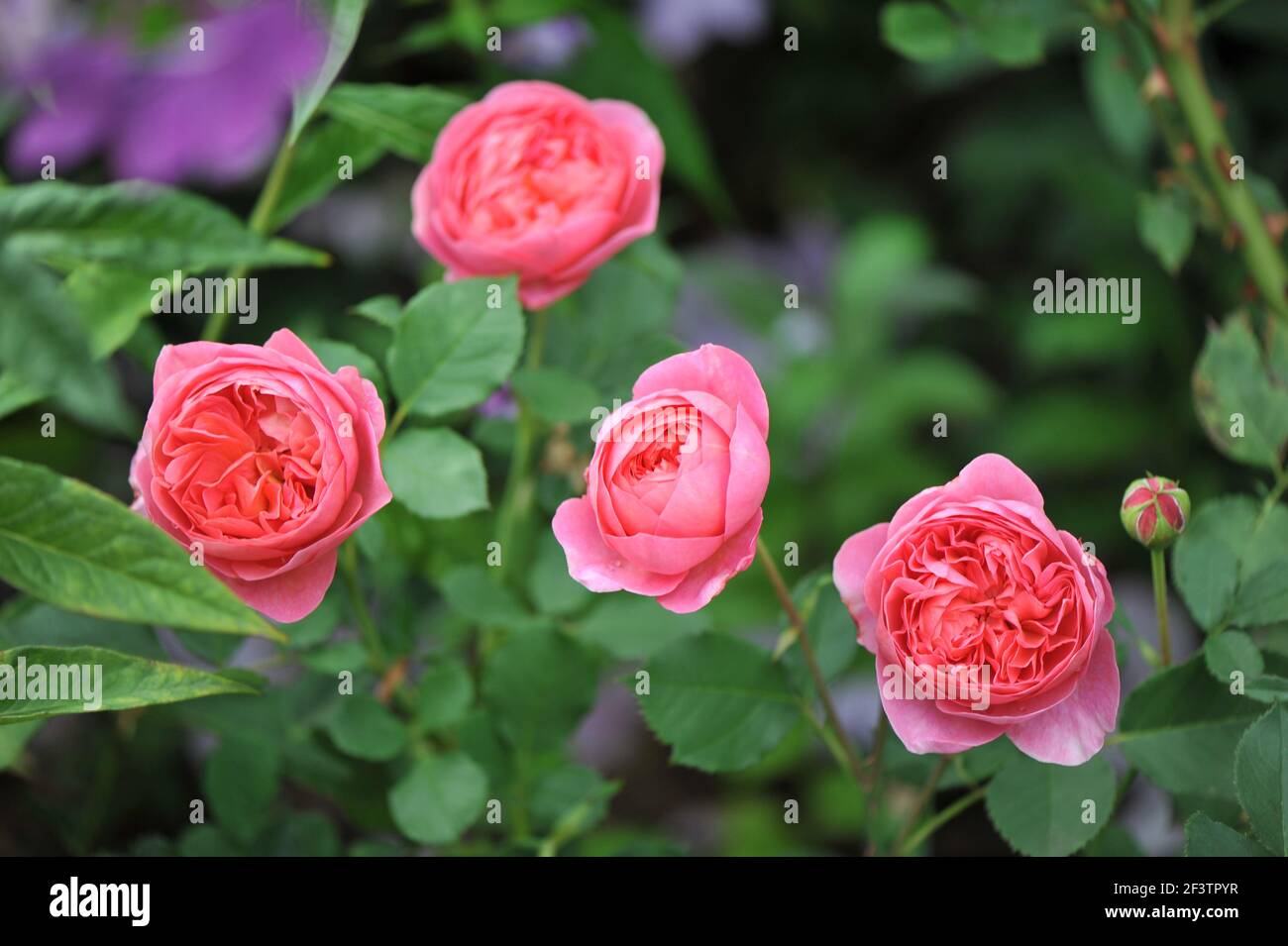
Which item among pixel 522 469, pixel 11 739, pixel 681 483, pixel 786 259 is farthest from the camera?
pixel 786 259

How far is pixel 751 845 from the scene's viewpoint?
4.15 ft

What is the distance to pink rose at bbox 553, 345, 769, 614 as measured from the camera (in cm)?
40

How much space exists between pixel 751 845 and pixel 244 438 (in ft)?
3.14

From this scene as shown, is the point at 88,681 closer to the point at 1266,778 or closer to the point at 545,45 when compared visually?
the point at 1266,778

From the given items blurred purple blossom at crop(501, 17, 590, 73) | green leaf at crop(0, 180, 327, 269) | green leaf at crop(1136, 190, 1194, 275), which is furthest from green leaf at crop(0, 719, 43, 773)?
blurred purple blossom at crop(501, 17, 590, 73)

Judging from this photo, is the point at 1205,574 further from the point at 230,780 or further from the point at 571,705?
the point at 230,780

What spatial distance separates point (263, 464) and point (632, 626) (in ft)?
0.65

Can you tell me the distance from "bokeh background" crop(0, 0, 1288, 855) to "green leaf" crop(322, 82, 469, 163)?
0.11 m

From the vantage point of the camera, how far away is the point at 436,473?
48cm

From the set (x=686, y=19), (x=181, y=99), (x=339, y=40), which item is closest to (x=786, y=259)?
(x=686, y=19)

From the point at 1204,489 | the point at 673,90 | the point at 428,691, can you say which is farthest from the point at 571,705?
the point at 1204,489

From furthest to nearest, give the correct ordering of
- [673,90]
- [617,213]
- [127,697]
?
1. [673,90]
2. [617,213]
3. [127,697]

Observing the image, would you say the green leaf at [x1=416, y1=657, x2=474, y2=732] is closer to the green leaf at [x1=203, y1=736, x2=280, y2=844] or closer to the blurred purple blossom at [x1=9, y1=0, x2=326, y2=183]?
the green leaf at [x1=203, y1=736, x2=280, y2=844]

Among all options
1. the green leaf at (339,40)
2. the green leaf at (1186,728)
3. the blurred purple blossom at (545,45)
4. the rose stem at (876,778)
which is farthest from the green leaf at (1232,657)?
the blurred purple blossom at (545,45)
